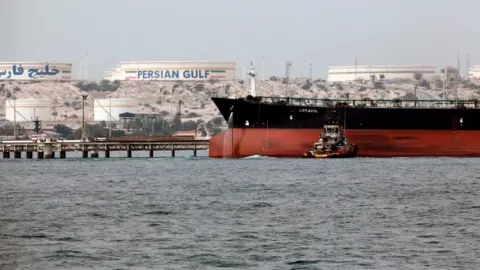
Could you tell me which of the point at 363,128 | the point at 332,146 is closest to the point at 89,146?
the point at 332,146

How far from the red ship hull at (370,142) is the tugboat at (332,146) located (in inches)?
34.2

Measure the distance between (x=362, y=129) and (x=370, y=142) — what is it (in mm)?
1326

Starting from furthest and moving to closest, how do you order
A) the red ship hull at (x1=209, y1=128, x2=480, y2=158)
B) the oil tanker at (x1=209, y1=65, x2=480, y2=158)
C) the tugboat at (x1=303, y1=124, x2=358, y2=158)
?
the oil tanker at (x1=209, y1=65, x2=480, y2=158) → the red ship hull at (x1=209, y1=128, x2=480, y2=158) → the tugboat at (x1=303, y1=124, x2=358, y2=158)

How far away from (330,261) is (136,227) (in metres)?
10.8

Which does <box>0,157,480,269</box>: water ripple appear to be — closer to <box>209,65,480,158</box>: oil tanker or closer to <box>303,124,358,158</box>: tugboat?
<box>303,124,358,158</box>: tugboat


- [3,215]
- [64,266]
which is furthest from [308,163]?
[64,266]

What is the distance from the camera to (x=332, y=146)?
320ft

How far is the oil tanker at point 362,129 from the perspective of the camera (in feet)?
325

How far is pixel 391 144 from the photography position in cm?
9944

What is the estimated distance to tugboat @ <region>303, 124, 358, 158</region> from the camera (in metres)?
97.6

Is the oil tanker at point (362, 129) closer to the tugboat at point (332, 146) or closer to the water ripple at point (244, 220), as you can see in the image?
the tugboat at point (332, 146)

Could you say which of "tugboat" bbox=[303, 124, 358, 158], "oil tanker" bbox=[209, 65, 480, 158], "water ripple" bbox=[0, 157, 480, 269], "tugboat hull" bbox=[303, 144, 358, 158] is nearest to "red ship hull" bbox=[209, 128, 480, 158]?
"oil tanker" bbox=[209, 65, 480, 158]

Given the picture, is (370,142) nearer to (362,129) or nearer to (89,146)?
(362,129)

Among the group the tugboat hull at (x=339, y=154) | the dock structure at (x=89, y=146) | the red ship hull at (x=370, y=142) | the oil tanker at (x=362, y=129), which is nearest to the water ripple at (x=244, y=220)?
the tugboat hull at (x=339, y=154)
